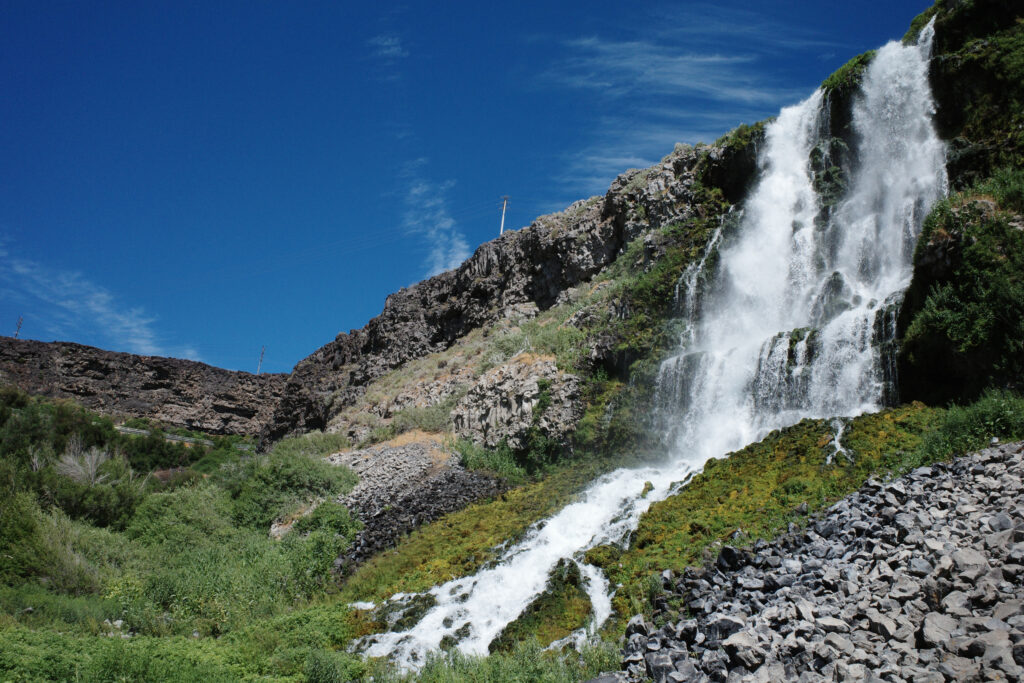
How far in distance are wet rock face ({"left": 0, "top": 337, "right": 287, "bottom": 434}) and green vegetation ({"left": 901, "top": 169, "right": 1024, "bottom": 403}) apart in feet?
193

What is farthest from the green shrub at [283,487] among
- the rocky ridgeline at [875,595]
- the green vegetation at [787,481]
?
the rocky ridgeline at [875,595]

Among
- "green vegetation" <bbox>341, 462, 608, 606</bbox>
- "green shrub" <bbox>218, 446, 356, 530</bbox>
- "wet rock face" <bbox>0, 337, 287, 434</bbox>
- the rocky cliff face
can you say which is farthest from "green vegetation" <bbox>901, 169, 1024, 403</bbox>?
"wet rock face" <bbox>0, 337, 287, 434</bbox>

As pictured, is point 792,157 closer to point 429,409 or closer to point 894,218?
point 894,218

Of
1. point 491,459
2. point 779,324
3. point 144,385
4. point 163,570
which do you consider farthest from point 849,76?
point 144,385

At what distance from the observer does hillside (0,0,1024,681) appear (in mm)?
9547

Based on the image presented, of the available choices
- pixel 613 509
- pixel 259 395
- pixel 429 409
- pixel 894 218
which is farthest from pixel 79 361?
pixel 894 218

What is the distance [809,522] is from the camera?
11180 millimetres

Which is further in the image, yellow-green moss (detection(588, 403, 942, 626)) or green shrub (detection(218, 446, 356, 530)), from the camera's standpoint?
green shrub (detection(218, 446, 356, 530))

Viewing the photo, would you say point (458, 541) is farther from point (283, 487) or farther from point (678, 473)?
point (283, 487)

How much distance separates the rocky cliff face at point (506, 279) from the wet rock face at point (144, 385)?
28.4 feet

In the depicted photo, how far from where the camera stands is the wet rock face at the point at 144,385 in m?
56.5

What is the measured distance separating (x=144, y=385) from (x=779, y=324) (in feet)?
185

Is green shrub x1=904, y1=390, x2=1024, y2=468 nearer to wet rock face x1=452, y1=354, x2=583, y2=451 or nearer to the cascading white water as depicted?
the cascading white water

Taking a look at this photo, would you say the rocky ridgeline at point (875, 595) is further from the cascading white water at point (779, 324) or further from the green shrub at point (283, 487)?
the green shrub at point (283, 487)
